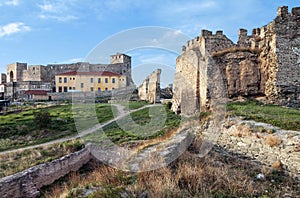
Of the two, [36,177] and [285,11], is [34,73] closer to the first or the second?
[36,177]

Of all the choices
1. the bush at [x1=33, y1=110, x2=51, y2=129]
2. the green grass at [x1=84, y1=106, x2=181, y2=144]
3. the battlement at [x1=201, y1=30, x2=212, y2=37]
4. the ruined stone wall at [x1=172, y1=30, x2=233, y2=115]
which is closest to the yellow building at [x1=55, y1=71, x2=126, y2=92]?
the bush at [x1=33, y1=110, x2=51, y2=129]

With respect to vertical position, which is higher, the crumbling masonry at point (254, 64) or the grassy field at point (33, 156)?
the crumbling masonry at point (254, 64)

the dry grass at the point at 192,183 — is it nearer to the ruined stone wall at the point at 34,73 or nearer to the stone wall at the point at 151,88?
the stone wall at the point at 151,88

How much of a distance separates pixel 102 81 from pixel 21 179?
1362 inches

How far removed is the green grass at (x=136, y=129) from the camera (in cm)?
1295

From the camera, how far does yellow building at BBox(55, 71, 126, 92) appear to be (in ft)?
129

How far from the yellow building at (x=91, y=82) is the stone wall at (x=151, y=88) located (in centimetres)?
1038

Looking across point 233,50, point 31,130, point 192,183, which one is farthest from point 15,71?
point 192,183

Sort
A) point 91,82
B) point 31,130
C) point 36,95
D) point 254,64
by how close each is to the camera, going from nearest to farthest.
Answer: point 254,64 < point 31,130 < point 91,82 < point 36,95

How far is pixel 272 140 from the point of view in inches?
279

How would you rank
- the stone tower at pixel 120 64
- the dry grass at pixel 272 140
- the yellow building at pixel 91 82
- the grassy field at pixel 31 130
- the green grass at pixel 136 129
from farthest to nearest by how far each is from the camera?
the stone tower at pixel 120 64, the yellow building at pixel 91 82, the grassy field at pixel 31 130, the green grass at pixel 136 129, the dry grass at pixel 272 140

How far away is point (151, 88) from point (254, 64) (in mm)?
16763

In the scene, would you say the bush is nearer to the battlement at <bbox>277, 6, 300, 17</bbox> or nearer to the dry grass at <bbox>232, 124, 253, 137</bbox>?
the dry grass at <bbox>232, 124, 253, 137</bbox>

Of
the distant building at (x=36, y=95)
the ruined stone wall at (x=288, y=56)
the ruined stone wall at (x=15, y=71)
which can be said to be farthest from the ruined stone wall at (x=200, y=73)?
the ruined stone wall at (x=15, y=71)
